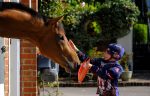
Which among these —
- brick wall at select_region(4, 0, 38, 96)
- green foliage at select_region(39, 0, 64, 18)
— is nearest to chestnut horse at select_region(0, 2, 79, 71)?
brick wall at select_region(4, 0, 38, 96)

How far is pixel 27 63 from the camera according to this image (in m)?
7.83

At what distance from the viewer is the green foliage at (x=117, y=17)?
63.3 ft

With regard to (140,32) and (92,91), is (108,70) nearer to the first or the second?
(92,91)

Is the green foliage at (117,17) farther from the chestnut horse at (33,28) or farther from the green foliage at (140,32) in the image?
the chestnut horse at (33,28)

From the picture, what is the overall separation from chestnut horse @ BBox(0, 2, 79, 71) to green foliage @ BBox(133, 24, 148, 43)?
16.6 m

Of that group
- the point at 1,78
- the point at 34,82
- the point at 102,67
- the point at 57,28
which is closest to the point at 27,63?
the point at 34,82

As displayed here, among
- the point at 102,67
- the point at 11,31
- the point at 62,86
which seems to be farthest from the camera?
the point at 62,86

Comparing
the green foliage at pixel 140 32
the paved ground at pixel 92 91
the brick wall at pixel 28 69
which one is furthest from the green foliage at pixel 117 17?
the brick wall at pixel 28 69

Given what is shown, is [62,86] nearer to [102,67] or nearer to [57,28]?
[102,67]

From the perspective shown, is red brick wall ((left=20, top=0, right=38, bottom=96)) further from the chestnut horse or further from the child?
the chestnut horse

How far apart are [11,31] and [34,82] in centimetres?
359

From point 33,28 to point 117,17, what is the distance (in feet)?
49.9

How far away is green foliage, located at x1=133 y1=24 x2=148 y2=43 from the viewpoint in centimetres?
2095

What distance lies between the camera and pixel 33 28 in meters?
4.39
